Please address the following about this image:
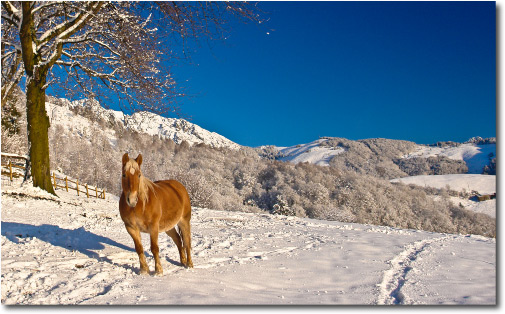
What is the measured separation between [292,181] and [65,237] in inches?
2473

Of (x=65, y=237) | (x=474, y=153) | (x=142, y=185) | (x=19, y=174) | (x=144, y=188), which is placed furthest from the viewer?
(x=19, y=174)

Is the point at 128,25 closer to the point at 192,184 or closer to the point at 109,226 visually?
the point at 109,226

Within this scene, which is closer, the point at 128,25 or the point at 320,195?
the point at 128,25

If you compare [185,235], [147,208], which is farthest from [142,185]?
[185,235]

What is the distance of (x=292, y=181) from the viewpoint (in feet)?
223

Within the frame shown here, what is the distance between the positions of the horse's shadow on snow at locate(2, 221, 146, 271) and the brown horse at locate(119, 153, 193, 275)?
105 cm

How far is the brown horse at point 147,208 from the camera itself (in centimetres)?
446

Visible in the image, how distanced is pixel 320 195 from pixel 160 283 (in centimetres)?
5700

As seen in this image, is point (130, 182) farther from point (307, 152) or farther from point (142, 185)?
point (307, 152)

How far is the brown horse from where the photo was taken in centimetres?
446

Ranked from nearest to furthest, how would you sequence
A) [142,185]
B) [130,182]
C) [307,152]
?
[130,182] < [142,185] < [307,152]

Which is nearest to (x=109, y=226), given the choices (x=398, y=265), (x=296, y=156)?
(x=398, y=265)

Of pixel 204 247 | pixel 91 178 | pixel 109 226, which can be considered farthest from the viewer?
pixel 91 178

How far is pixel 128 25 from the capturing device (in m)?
9.00
